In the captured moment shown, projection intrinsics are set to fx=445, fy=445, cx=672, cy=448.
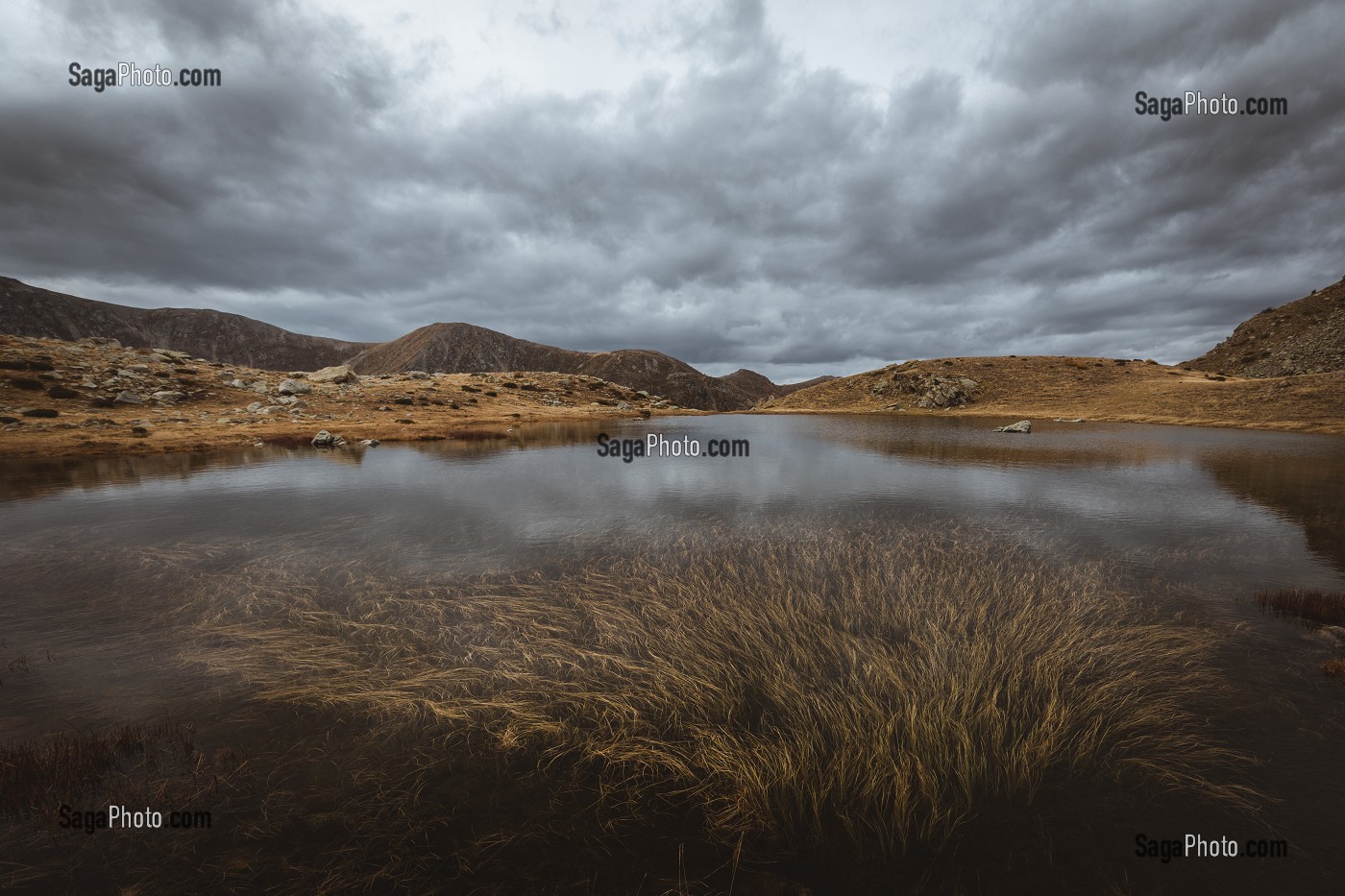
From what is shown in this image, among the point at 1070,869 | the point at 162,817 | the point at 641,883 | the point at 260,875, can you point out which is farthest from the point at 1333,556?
the point at 162,817

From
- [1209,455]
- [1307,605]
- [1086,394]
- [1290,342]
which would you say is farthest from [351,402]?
[1290,342]

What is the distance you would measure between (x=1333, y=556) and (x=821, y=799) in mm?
18397

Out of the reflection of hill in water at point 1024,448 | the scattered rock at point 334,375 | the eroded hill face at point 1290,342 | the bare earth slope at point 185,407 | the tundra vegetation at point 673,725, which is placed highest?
the eroded hill face at point 1290,342

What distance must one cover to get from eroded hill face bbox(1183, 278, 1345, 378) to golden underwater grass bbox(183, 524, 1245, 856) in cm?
14489

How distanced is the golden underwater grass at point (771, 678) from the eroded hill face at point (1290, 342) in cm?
14489

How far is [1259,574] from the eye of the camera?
36.8ft

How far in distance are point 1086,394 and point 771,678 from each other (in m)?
110

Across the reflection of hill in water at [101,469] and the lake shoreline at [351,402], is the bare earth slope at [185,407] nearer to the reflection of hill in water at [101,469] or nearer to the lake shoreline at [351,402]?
the lake shoreline at [351,402]

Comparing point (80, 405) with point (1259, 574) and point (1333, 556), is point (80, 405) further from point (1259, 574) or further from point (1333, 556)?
point (1333, 556)

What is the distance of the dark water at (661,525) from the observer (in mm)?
6227

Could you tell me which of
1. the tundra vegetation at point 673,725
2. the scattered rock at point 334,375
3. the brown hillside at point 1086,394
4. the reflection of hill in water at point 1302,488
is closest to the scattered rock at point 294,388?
the scattered rock at point 334,375

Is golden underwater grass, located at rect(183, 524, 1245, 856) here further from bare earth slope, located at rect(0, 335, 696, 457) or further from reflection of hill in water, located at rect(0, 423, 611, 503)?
bare earth slope, located at rect(0, 335, 696, 457)

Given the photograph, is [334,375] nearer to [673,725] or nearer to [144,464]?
[144,464]

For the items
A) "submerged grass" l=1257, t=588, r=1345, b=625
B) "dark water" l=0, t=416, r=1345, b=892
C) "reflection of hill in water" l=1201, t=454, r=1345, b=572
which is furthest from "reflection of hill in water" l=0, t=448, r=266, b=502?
"reflection of hill in water" l=1201, t=454, r=1345, b=572
